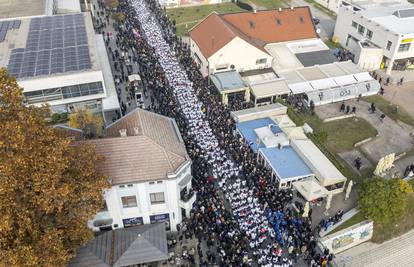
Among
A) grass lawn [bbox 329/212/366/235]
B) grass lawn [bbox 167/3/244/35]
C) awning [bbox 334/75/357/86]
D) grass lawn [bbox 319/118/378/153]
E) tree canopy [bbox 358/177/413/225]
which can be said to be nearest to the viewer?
tree canopy [bbox 358/177/413/225]

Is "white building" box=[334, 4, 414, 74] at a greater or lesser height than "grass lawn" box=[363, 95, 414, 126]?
greater

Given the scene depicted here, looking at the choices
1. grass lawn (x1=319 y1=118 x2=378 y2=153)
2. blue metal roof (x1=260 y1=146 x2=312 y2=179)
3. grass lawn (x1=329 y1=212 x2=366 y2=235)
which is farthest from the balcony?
grass lawn (x1=319 y1=118 x2=378 y2=153)

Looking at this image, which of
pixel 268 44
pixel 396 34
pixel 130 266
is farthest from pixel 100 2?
pixel 130 266

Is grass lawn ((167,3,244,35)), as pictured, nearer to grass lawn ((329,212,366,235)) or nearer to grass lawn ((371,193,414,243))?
grass lawn ((329,212,366,235))

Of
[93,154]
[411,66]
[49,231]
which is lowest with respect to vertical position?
[411,66]

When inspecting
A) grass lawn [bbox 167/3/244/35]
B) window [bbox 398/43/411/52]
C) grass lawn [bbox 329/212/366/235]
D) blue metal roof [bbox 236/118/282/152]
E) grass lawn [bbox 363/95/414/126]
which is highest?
window [bbox 398/43/411/52]

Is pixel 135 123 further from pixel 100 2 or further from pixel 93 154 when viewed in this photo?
pixel 100 2

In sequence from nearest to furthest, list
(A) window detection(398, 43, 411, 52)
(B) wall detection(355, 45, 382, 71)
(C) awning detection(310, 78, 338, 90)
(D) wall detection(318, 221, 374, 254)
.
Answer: (D) wall detection(318, 221, 374, 254)
(C) awning detection(310, 78, 338, 90)
(A) window detection(398, 43, 411, 52)
(B) wall detection(355, 45, 382, 71)

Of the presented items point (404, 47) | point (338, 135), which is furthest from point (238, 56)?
point (404, 47)
